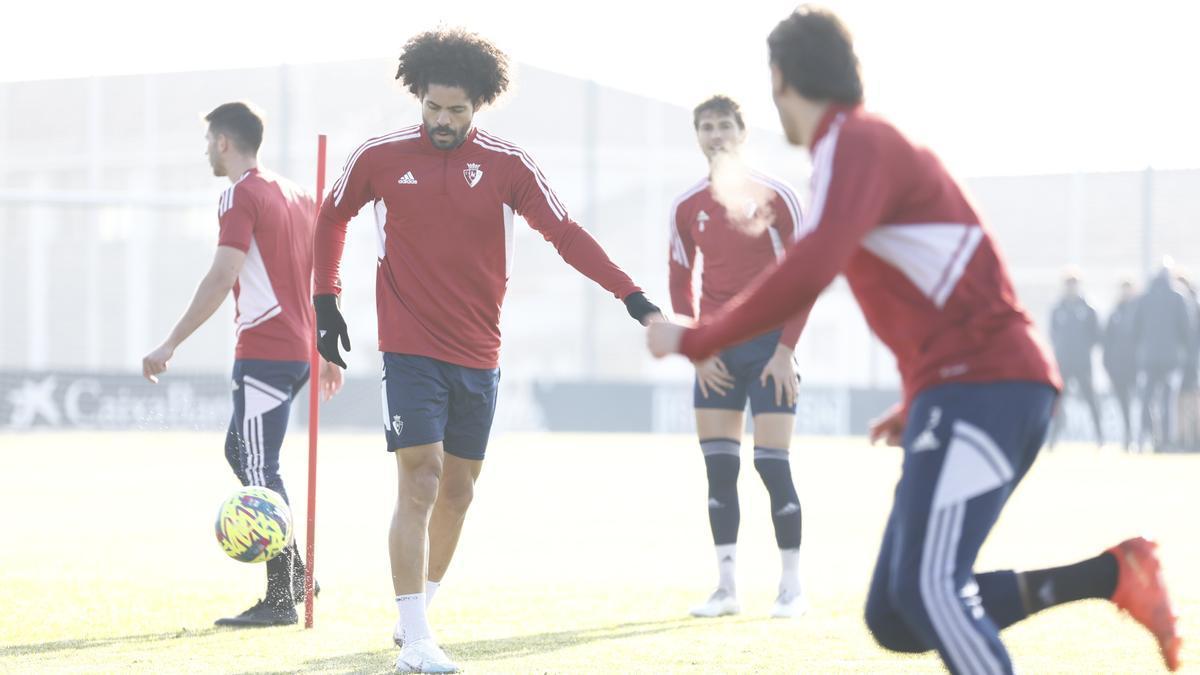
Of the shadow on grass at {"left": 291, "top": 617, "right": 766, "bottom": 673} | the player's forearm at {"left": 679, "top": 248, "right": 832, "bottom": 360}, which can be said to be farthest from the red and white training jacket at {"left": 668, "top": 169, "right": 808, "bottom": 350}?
the player's forearm at {"left": 679, "top": 248, "right": 832, "bottom": 360}

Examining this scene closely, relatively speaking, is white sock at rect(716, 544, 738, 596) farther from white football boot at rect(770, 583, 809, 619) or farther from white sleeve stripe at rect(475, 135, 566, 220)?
white sleeve stripe at rect(475, 135, 566, 220)

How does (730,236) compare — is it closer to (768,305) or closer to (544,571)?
(544,571)

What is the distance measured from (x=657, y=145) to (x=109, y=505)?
22975 mm

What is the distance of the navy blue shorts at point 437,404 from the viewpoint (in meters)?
5.96

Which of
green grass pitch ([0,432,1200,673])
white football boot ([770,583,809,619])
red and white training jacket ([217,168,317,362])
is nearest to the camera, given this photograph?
green grass pitch ([0,432,1200,673])

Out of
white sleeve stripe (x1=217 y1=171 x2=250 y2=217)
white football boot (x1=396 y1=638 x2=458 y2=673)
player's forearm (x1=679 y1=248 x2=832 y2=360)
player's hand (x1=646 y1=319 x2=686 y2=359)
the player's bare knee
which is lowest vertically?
white football boot (x1=396 y1=638 x2=458 y2=673)

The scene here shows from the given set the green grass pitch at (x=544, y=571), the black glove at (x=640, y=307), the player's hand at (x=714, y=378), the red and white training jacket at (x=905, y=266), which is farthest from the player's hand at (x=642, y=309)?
the red and white training jacket at (x=905, y=266)

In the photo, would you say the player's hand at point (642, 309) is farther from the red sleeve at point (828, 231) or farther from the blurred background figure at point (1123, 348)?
the blurred background figure at point (1123, 348)

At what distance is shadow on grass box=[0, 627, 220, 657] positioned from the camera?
20.6 ft

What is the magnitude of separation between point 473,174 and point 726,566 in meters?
2.43

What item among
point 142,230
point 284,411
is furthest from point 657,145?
point 284,411

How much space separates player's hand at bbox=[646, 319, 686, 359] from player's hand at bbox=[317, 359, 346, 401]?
109 inches

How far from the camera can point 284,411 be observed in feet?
23.9

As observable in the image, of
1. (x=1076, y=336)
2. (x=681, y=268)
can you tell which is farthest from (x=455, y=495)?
(x=1076, y=336)
